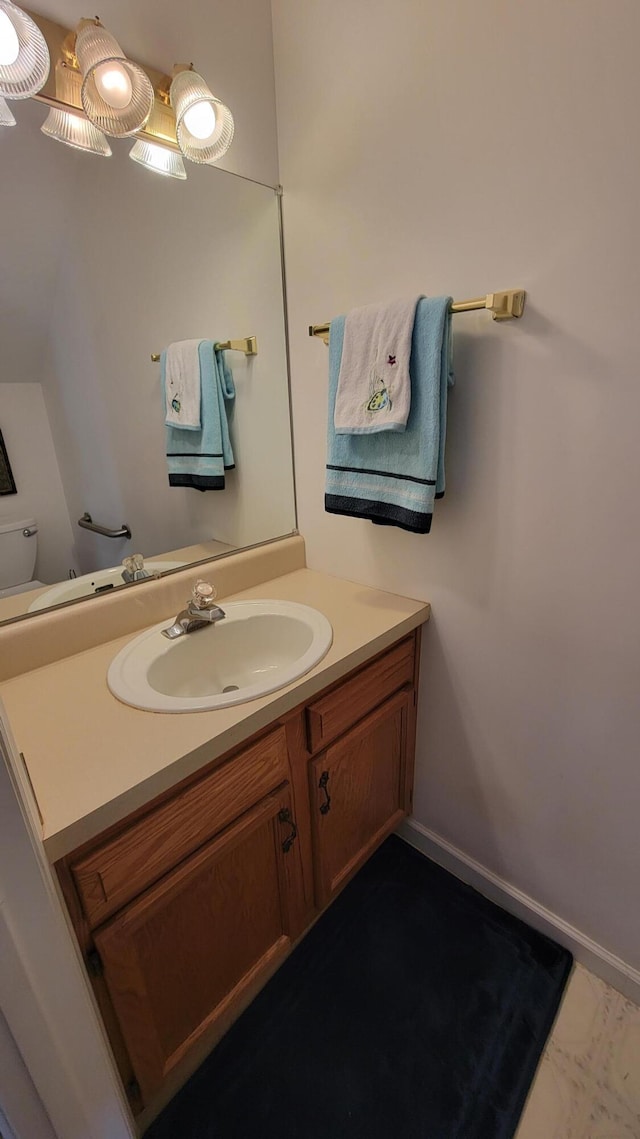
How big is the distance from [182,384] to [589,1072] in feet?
6.09

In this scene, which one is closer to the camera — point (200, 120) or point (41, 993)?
point (41, 993)

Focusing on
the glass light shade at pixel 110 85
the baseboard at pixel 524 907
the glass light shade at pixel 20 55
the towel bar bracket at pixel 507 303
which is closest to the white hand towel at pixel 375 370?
the towel bar bracket at pixel 507 303

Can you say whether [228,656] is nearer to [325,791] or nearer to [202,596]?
[202,596]

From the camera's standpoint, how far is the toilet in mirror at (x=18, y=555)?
3.27 ft

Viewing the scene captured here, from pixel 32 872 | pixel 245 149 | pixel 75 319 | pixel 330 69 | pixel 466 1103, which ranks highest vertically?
pixel 330 69

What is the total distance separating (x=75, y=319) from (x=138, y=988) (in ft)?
4.35

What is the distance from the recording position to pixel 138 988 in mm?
766

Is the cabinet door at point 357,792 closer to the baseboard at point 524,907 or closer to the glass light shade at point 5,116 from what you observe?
the baseboard at point 524,907

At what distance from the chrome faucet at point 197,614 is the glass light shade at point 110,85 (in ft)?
3.23

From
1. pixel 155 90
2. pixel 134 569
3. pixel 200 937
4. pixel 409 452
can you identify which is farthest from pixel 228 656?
pixel 155 90

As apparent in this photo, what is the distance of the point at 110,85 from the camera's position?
890 millimetres

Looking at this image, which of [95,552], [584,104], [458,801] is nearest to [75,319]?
[95,552]

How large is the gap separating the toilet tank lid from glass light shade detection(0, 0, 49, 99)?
77 cm

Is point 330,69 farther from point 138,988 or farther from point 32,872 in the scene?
point 138,988
